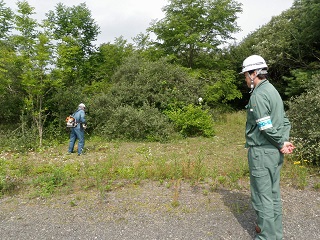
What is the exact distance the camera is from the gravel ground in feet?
10.8

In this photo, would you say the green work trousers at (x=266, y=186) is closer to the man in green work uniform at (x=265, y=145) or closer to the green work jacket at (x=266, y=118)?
the man in green work uniform at (x=265, y=145)

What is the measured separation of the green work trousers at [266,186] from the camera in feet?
9.64

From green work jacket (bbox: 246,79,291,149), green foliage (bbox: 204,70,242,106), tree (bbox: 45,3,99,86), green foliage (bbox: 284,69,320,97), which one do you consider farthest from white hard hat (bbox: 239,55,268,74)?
tree (bbox: 45,3,99,86)

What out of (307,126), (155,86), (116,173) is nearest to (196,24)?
(155,86)

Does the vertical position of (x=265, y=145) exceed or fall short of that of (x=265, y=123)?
it falls short

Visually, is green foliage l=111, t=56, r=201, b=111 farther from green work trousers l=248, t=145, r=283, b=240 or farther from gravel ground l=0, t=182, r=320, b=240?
green work trousers l=248, t=145, r=283, b=240

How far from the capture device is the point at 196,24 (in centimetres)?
1700

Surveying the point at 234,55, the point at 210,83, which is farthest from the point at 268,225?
the point at 234,55

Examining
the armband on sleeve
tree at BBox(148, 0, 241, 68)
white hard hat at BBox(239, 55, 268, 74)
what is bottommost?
the armband on sleeve

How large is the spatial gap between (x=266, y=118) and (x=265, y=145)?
0.36 meters

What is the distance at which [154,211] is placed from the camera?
3939mm

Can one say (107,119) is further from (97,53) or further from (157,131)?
(97,53)

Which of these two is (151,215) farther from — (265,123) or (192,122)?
(192,122)

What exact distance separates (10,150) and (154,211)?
7828mm
